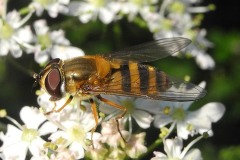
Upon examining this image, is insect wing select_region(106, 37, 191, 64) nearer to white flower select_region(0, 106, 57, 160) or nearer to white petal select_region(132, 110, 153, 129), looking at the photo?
white petal select_region(132, 110, 153, 129)

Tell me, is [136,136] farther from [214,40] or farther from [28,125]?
[214,40]

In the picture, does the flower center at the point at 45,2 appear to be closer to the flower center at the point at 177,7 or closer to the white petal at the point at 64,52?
the white petal at the point at 64,52

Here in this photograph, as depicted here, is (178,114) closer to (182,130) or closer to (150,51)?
(182,130)

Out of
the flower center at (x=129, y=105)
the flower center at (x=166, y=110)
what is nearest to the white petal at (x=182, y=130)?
the flower center at (x=166, y=110)

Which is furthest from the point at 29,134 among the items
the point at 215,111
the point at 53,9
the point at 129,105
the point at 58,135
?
the point at 215,111

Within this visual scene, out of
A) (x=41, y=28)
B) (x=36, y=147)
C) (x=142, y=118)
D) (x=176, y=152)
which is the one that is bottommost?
(x=176, y=152)

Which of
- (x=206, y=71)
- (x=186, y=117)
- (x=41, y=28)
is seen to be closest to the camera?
(x=186, y=117)

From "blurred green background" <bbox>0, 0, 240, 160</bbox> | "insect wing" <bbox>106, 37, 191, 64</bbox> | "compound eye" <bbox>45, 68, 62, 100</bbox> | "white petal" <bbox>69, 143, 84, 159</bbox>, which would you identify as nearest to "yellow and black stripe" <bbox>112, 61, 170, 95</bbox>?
"insect wing" <bbox>106, 37, 191, 64</bbox>
